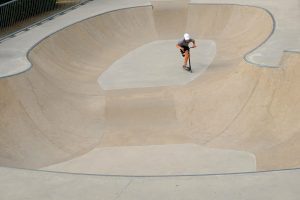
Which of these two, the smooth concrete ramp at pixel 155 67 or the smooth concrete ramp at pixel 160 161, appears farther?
the smooth concrete ramp at pixel 155 67

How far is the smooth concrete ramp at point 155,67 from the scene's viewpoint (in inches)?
542

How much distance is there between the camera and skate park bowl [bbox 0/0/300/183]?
9438 mm

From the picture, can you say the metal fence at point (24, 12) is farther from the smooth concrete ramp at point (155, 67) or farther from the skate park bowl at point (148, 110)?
the smooth concrete ramp at point (155, 67)

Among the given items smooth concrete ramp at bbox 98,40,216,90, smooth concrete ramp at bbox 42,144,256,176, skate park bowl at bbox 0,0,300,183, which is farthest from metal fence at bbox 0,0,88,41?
smooth concrete ramp at bbox 42,144,256,176

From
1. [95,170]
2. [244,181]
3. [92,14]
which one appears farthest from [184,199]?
[92,14]

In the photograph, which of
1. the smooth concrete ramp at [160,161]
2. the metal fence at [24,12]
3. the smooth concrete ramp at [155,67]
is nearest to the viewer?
the smooth concrete ramp at [160,161]

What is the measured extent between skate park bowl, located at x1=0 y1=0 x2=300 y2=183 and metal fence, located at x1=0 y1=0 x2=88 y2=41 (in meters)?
1.97

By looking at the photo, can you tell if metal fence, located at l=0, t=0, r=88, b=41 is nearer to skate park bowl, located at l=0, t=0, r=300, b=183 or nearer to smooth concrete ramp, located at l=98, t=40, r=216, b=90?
skate park bowl, located at l=0, t=0, r=300, b=183

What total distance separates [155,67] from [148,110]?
3508mm

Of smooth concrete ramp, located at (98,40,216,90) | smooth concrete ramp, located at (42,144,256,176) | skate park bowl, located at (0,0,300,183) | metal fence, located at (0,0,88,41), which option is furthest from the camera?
metal fence, located at (0,0,88,41)

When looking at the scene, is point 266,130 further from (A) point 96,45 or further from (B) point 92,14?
(B) point 92,14

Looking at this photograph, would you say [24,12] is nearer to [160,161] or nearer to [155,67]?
[155,67]

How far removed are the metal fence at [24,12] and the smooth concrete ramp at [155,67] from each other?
4.16m

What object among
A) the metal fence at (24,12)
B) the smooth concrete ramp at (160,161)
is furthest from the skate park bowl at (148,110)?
the metal fence at (24,12)
